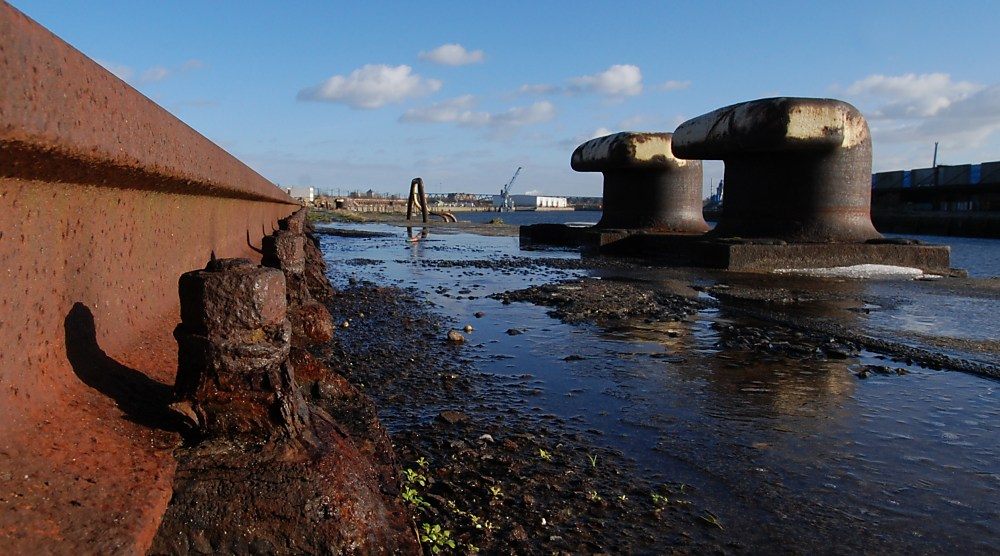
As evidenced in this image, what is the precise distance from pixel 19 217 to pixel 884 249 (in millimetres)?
11212

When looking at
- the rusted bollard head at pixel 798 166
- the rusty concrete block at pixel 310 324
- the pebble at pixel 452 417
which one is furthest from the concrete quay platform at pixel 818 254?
the pebble at pixel 452 417

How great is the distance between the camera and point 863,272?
10086mm

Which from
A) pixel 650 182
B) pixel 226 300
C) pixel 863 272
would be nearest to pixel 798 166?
pixel 863 272

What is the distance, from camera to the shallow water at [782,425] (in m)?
2.13

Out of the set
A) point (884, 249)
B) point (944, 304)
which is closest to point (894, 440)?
point (944, 304)

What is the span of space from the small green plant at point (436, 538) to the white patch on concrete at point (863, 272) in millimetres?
9099

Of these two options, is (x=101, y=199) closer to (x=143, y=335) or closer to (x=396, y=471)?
(x=143, y=335)

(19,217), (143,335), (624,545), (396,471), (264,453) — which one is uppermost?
(19,217)

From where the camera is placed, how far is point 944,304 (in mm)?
7043

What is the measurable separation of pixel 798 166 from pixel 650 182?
562cm

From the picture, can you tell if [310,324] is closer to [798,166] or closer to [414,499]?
[414,499]

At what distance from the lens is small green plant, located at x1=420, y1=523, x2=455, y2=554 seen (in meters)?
1.86

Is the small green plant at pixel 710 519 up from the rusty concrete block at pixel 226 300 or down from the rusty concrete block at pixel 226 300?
down

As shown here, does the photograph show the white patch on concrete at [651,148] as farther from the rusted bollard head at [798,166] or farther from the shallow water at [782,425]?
the shallow water at [782,425]
